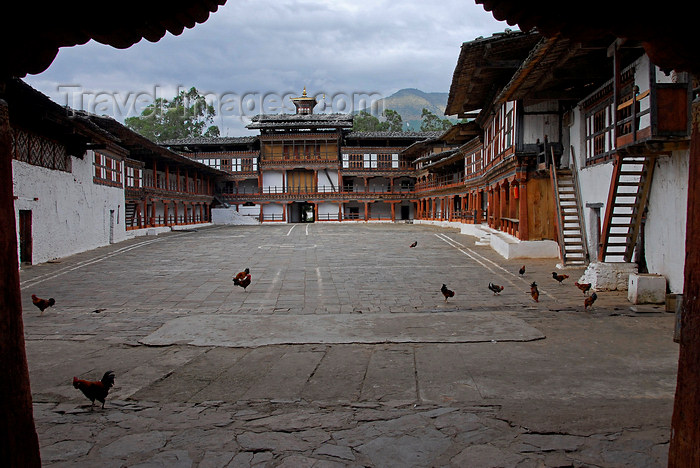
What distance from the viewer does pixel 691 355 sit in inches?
123

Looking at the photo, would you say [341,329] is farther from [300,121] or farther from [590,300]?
[300,121]

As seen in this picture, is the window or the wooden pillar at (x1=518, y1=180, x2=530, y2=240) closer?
the wooden pillar at (x1=518, y1=180, x2=530, y2=240)

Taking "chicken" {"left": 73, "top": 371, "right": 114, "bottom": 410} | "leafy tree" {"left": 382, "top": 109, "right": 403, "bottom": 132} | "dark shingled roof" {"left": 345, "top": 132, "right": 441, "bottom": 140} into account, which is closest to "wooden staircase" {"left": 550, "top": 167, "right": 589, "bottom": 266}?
"chicken" {"left": 73, "top": 371, "right": 114, "bottom": 410}

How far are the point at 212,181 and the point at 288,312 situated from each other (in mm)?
49282

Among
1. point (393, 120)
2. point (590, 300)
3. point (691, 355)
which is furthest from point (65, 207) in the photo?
point (393, 120)

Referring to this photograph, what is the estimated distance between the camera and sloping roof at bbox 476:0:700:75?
317cm

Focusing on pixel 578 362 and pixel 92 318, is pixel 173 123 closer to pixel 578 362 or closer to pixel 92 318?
pixel 92 318

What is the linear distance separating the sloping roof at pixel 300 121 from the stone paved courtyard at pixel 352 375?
48951mm

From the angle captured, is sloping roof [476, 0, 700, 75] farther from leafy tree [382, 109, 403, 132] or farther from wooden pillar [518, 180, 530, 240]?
leafy tree [382, 109, 403, 132]

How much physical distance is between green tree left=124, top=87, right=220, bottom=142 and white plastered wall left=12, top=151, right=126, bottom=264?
55314 mm

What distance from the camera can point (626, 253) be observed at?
465 inches

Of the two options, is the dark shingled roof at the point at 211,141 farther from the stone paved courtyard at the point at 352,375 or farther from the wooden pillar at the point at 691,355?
the wooden pillar at the point at 691,355

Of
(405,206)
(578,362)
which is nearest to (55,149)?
(578,362)

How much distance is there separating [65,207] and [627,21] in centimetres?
2278
